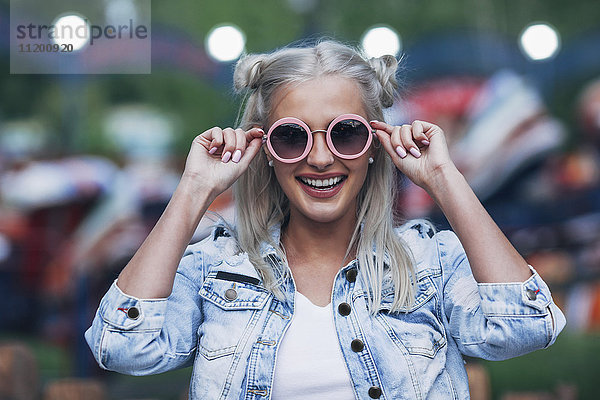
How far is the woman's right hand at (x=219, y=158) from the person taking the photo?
199cm

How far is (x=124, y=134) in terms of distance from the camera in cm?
422

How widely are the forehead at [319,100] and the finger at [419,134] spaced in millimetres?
155

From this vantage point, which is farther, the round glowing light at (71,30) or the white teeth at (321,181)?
Answer: the round glowing light at (71,30)

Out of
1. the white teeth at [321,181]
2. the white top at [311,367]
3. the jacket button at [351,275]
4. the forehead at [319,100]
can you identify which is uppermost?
the forehead at [319,100]

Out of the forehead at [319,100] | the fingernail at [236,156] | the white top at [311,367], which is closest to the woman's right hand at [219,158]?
the fingernail at [236,156]

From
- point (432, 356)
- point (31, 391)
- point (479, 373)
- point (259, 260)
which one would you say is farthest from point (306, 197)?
point (31, 391)

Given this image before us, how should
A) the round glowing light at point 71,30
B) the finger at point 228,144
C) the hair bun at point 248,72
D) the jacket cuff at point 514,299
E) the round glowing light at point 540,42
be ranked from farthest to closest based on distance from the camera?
the round glowing light at point 540,42 < the round glowing light at point 71,30 < the hair bun at point 248,72 < the finger at point 228,144 < the jacket cuff at point 514,299

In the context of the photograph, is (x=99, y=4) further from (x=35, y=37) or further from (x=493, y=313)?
(x=493, y=313)

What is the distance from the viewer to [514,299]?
1.82m

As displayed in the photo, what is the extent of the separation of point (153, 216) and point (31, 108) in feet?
2.88

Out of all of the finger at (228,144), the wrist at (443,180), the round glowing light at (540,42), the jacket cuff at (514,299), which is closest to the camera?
the jacket cuff at (514,299)

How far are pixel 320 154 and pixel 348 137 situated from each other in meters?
0.08

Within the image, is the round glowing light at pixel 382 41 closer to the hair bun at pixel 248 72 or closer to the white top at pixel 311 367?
the hair bun at pixel 248 72

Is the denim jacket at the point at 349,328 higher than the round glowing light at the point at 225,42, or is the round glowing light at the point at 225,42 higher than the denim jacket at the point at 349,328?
the round glowing light at the point at 225,42
